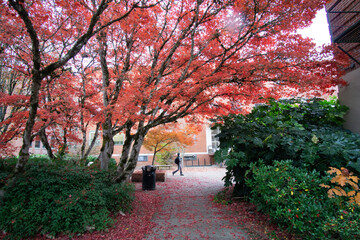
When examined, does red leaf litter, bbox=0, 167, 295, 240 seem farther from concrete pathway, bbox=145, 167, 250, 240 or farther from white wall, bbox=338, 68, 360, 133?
white wall, bbox=338, 68, 360, 133

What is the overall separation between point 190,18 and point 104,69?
128 inches

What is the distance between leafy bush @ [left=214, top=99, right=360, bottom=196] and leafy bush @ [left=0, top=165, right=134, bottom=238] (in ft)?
10.9

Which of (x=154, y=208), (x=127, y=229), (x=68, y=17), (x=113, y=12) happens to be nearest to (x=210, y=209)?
(x=154, y=208)

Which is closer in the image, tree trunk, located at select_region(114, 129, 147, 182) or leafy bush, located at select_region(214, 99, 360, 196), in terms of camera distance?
leafy bush, located at select_region(214, 99, 360, 196)

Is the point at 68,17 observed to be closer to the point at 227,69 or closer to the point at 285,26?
the point at 227,69

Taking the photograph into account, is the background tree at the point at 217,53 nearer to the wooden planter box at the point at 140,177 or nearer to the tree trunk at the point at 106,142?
the tree trunk at the point at 106,142

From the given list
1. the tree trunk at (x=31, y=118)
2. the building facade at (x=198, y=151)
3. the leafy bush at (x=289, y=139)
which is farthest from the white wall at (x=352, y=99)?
the building facade at (x=198, y=151)

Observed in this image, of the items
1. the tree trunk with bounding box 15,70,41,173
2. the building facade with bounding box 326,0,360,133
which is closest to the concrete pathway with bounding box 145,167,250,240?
the tree trunk with bounding box 15,70,41,173

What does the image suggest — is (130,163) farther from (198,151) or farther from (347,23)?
(198,151)

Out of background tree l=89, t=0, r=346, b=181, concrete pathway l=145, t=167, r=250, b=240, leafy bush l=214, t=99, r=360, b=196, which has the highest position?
background tree l=89, t=0, r=346, b=181

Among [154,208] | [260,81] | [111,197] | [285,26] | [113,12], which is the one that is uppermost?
[113,12]

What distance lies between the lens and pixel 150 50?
7703 mm

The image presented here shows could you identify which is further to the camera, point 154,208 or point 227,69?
point 227,69

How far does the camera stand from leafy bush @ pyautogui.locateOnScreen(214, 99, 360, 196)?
4.17 m
